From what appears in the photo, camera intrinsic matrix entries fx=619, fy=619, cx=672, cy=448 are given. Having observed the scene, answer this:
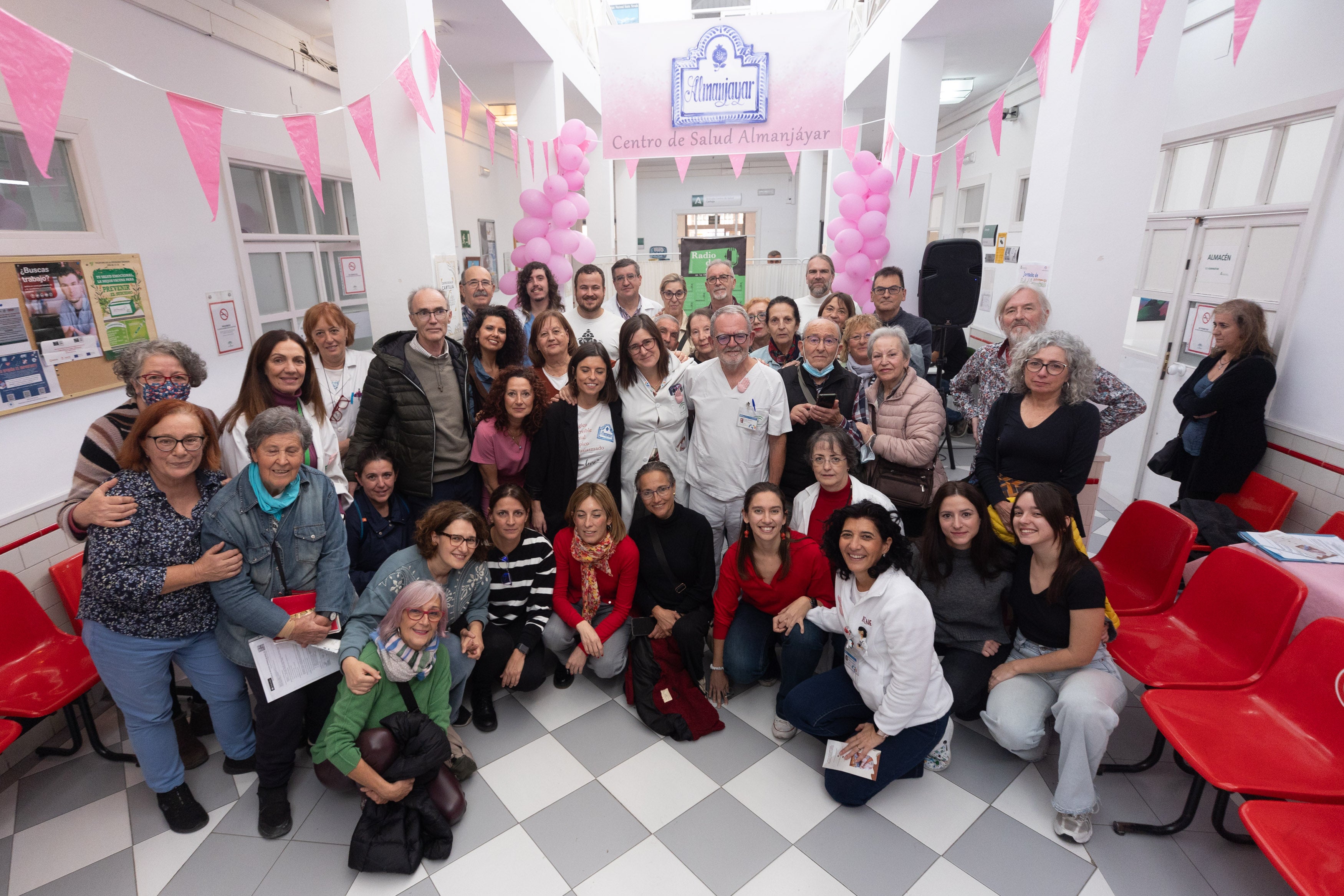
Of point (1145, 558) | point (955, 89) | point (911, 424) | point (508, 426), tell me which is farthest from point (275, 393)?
point (955, 89)

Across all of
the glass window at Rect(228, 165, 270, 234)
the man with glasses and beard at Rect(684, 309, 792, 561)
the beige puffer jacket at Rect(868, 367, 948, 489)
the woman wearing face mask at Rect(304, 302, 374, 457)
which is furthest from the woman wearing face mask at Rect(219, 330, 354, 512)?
the glass window at Rect(228, 165, 270, 234)

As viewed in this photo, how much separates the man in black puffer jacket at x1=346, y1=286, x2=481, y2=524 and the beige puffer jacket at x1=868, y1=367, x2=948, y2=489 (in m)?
1.97

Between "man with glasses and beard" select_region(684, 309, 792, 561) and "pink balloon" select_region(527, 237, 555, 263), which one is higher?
"pink balloon" select_region(527, 237, 555, 263)

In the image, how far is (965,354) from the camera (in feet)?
19.6

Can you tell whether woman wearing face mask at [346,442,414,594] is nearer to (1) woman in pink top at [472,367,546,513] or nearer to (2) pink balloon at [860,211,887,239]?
(1) woman in pink top at [472,367,546,513]

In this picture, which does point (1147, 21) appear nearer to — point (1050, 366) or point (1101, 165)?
point (1101, 165)

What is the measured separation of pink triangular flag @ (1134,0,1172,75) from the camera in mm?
2951

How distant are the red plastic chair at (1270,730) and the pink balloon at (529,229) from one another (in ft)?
17.0

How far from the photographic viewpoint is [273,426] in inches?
79.8

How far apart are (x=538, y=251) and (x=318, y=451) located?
11.1ft

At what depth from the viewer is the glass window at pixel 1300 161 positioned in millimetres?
3188

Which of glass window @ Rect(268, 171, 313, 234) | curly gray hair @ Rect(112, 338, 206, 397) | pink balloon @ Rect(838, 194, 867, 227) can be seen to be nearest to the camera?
curly gray hair @ Rect(112, 338, 206, 397)

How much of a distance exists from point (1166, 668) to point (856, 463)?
4.42 feet

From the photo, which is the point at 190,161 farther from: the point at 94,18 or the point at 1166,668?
the point at 1166,668
